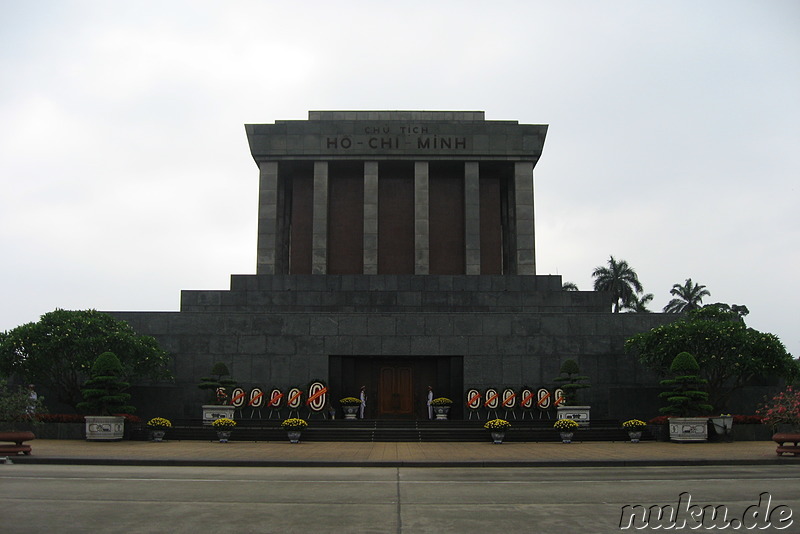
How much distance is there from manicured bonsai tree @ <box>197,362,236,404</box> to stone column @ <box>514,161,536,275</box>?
1864 cm

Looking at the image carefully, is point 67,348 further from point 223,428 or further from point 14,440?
point 14,440

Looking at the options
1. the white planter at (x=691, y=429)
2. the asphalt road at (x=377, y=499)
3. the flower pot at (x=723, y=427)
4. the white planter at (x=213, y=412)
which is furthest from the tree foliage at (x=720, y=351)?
the white planter at (x=213, y=412)

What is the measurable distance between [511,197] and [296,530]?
3916cm

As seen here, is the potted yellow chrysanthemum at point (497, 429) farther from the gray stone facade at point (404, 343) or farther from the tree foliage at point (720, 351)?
the tree foliage at point (720, 351)

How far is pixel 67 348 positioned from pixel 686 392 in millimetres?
25392

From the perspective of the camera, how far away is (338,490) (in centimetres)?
1460

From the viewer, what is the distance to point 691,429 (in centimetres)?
2928

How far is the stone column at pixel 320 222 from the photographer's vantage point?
1758 inches

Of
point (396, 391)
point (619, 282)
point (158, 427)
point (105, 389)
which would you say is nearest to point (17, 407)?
point (105, 389)

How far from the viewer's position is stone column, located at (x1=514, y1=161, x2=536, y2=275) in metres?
44.5

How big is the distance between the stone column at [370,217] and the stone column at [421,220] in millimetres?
2383

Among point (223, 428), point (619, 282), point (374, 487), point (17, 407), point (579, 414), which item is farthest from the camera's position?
point (619, 282)

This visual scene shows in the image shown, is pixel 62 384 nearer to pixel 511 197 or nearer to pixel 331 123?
pixel 331 123

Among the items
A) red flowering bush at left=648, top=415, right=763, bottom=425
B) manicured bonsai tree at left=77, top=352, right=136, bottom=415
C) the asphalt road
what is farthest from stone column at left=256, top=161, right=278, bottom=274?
the asphalt road
